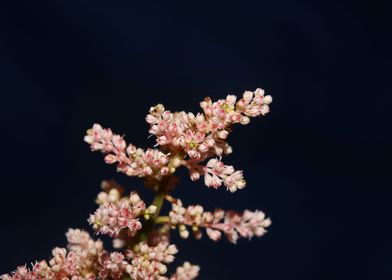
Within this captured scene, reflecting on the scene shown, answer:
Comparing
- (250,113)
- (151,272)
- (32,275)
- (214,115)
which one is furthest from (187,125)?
(32,275)

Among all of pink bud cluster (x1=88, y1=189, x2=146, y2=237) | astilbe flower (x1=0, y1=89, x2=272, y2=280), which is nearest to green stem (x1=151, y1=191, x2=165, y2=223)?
astilbe flower (x1=0, y1=89, x2=272, y2=280)

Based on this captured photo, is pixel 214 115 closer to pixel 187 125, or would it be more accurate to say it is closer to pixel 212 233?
pixel 187 125

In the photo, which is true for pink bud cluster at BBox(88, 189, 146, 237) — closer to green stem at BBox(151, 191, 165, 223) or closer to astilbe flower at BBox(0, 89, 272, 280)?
astilbe flower at BBox(0, 89, 272, 280)

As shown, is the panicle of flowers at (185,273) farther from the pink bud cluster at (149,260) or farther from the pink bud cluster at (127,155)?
the pink bud cluster at (127,155)

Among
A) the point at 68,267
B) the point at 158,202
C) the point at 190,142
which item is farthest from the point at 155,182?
the point at 68,267

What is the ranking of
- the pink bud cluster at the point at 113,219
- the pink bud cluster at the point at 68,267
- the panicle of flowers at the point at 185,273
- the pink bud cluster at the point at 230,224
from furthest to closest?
the panicle of flowers at the point at 185,273
the pink bud cluster at the point at 230,224
the pink bud cluster at the point at 68,267
the pink bud cluster at the point at 113,219

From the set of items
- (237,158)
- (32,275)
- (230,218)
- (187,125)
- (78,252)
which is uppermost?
(237,158)

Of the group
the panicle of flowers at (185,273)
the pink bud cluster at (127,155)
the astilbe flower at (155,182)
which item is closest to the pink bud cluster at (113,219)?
the astilbe flower at (155,182)
